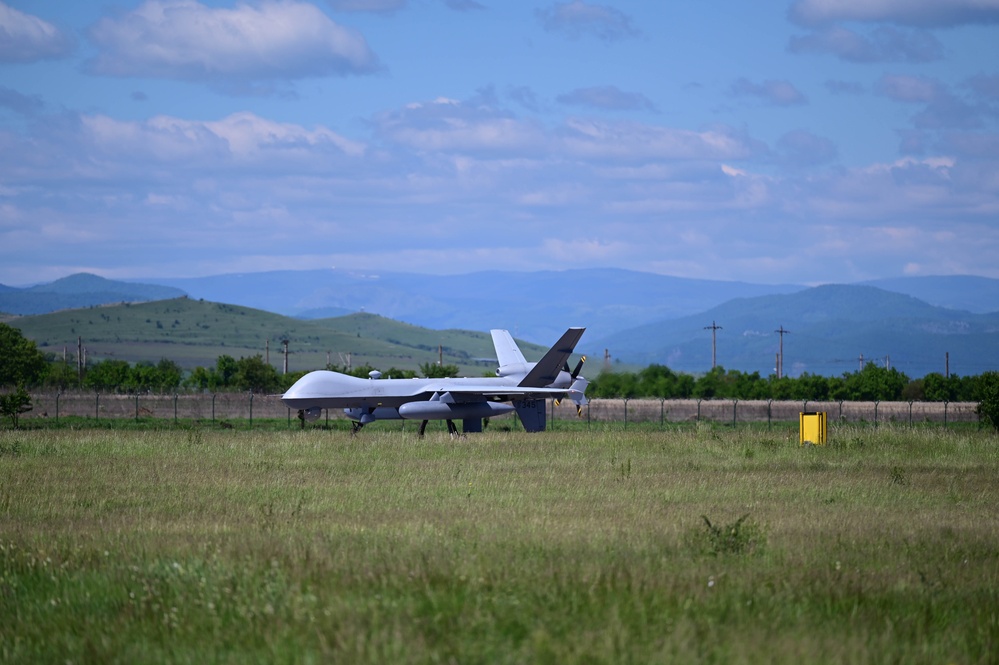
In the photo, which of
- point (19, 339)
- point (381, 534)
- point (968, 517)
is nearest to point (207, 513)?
point (381, 534)

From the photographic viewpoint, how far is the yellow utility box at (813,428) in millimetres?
32406

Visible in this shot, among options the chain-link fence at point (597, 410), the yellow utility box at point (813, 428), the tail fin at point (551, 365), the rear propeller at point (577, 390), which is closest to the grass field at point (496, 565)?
the yellow utility box at point (813, 428)

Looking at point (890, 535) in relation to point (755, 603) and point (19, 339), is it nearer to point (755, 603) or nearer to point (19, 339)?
point (755, 603)

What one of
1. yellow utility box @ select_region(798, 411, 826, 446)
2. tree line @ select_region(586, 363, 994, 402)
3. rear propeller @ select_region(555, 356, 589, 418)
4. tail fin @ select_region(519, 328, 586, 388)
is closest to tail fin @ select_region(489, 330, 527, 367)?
rear propeller @ select_region(555, 356, 589, 418)

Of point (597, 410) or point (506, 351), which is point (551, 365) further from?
point (597, 410)

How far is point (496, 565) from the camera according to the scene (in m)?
11.8

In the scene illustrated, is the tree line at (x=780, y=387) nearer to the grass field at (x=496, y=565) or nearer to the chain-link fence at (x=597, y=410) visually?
the chain-link fence at (x=597, y=410)

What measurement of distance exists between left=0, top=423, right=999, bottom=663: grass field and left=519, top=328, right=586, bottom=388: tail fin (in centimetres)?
1394

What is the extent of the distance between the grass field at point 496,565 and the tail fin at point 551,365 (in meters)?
13.9

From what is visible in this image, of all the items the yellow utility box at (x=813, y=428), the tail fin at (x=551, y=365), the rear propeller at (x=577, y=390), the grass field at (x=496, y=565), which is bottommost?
the grass field at (x=496, y=565)

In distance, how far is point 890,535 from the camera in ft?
49.9

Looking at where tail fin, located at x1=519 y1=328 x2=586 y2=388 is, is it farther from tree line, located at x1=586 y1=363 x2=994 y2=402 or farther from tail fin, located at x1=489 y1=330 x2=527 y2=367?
tree line, located at x1=586 y1=363 x2=994 y2=402

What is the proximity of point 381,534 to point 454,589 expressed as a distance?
4.19 meters

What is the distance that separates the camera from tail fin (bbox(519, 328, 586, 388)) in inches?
1528
